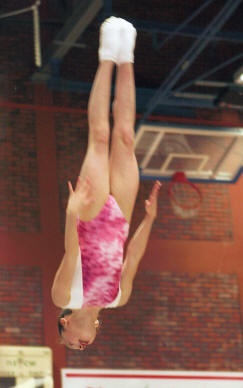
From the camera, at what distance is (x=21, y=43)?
947 centimetres

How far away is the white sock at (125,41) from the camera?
575cm

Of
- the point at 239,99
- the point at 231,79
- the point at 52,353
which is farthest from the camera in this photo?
the point at 231,79

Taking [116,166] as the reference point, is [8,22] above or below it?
above

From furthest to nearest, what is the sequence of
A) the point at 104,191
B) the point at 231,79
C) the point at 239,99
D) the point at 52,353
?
the point at 231,79 → the point at 239,99 → the point at 52,353 → the point at 104,191

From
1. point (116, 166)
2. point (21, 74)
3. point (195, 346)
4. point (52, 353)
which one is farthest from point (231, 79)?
point (116, 166)

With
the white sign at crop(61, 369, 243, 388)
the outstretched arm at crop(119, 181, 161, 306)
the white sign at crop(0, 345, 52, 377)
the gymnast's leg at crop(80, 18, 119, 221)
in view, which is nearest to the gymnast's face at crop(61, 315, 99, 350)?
the outstretched arm at crop(119, 181, 161, 306)

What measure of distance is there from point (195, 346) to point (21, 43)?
3633mm

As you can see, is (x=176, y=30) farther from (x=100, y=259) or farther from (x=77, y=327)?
(x=77, y=327)

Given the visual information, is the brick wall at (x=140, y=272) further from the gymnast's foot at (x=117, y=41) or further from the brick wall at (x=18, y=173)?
the gymnast's foot at (x=117, y=41)

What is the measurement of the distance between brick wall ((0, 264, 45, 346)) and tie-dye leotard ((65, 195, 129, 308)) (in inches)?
116

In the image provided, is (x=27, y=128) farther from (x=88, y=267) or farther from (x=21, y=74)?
(x=88, y=267)

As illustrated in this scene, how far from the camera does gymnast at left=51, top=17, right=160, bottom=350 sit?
5.72 m

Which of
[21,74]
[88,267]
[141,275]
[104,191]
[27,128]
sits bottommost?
[88,267]

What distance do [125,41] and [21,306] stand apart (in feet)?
12.3
